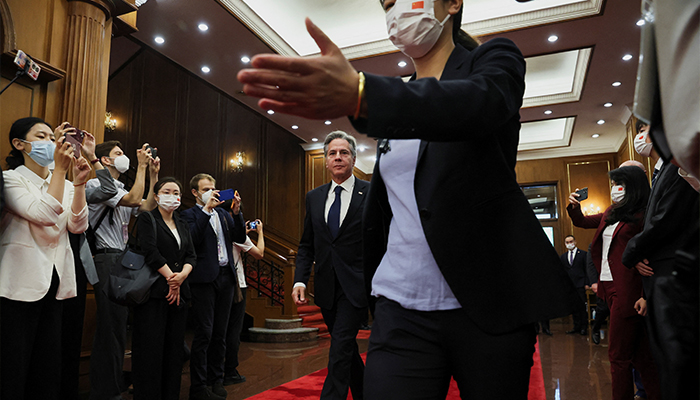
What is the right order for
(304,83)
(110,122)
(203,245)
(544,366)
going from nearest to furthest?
1. (304,83)
2. (203,245)
3. (544,366)
4. (110,122)

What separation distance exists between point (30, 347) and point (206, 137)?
7.29 m

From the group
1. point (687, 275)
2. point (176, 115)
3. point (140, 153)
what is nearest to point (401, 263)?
point (687, 275)

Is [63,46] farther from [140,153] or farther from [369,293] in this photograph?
[369,293]

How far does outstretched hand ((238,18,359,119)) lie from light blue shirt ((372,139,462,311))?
0.45m

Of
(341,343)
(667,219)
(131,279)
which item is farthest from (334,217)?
(667,219)

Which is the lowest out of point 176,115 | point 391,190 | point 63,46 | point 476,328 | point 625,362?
point 625,362

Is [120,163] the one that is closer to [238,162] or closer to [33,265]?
[33,265]

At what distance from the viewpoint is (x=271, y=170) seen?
1102 cm

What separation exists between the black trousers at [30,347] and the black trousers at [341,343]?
1343mm

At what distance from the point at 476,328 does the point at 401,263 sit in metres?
0.23

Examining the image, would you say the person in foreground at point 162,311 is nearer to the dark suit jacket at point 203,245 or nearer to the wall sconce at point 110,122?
the dark suit jacket at point 203,245

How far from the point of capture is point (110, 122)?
23.9 feet

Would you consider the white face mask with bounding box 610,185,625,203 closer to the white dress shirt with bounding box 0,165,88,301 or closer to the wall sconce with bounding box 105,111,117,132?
the white dress shirt with bounding box 0,165,88,301

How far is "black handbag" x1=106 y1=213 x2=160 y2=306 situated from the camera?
270 cm
